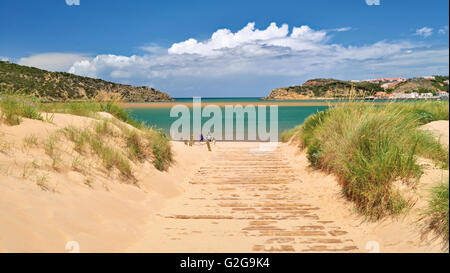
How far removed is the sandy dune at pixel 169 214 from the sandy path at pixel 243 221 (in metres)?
0.01

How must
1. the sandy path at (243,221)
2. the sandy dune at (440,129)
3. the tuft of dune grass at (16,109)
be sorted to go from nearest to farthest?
the sandy path at (243,221), the tuft of dune grass at (16,109), the sandy dune at (440,129)

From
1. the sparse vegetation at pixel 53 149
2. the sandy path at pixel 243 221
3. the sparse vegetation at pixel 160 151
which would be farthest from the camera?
the sparse vegetation at pixel 160 151

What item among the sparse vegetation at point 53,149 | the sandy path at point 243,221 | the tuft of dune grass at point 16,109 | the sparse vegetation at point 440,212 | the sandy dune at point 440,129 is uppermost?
the tuft of dune grass at point 16,109

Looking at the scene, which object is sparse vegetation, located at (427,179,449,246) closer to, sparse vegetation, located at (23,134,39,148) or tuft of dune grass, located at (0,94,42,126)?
sparse vegetation, located at (23,134,39,148)

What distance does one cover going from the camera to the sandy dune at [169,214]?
3.32 metres

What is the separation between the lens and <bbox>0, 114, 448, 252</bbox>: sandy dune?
3316 mm

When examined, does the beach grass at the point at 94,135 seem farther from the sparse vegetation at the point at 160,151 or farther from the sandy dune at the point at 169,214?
the sandy dune at the point at 169,214

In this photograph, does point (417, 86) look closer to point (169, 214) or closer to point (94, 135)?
point (169, 214)

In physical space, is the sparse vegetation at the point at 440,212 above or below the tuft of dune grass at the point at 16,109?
below

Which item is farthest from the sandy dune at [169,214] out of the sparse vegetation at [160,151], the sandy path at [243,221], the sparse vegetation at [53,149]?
the sparse vegetation at [160,151]

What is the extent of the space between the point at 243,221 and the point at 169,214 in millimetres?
1217

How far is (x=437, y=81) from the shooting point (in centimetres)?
429

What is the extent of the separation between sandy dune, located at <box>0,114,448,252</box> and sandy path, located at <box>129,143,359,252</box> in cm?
1

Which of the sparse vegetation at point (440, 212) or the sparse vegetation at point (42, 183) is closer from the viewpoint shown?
the sparse vegetation at point (440, 212)
